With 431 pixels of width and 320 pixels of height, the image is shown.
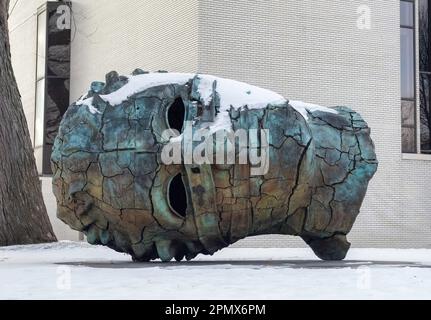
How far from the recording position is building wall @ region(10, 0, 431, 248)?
50.4ft

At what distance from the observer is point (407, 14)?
60.1ft

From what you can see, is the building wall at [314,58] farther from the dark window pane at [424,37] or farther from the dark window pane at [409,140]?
the dark window pane at [424,37]

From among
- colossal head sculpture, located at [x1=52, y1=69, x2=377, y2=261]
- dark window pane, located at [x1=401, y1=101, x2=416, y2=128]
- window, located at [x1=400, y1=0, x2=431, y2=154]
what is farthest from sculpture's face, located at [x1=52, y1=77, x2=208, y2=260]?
window, located at [x1=400, y1=0, x2=431, y2=154]

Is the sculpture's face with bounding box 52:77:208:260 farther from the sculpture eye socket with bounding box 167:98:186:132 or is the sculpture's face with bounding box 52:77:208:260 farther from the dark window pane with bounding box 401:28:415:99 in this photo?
the dark window pane with bounding box 401:28:415:99

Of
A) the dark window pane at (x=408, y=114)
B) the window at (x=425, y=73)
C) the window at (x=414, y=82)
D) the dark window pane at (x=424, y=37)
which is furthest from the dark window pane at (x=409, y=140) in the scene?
the dark window pane at (x=424, y=37)

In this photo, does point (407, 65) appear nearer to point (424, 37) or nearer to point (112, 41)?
point (424, 37)

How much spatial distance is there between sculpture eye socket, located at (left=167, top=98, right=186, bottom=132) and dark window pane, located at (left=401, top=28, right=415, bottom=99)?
11.9 m

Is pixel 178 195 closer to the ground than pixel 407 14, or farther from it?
closer to the ground

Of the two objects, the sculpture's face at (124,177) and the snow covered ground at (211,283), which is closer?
the snow covered ground at (211,283)

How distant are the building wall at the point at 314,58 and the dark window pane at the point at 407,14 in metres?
0.90

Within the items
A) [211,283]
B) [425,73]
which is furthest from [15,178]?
[425,73]

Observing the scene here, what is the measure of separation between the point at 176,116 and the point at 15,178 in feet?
19.6

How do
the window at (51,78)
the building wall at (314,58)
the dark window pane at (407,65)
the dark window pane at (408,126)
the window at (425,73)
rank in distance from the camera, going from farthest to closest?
the window at (51,78) < the window at (425,73) < the dark window pane at (407,65) < the dark window pane at (408,126) < the building wall at (314,58)

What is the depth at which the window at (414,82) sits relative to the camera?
17969 mm
